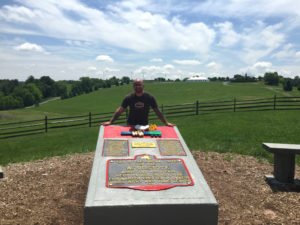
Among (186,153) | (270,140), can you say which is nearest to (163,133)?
(186,153)

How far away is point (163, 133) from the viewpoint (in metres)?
5.88

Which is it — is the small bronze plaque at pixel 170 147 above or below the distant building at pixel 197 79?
below

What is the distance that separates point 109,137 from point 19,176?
3.04 meters

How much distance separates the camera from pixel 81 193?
5441 millimetres

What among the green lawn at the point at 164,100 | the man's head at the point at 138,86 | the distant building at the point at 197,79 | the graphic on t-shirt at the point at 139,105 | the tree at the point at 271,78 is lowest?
the green lawn at the point at 164,100

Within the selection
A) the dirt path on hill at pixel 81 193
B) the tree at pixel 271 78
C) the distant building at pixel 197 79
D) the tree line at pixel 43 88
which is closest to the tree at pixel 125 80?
the tree line at pixel 43 88

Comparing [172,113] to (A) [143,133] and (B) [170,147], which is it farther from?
(B) [170,147]

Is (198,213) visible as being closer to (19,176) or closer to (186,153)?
(186,153)

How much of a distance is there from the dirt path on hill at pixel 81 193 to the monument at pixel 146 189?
40.3 inches

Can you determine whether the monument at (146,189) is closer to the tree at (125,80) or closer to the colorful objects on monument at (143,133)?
the colorful objects on monument at (143,133)

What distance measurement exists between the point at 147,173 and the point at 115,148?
1.08 m

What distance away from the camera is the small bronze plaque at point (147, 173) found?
3.96 m

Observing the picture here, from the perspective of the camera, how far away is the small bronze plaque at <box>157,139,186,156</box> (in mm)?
4949

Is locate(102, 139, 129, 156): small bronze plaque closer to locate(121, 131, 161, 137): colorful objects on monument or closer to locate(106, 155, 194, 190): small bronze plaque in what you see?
locate(106, 155, 194, 190): small bronze plaque
